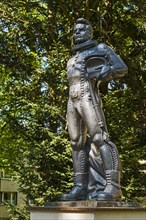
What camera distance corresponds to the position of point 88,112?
262 inches

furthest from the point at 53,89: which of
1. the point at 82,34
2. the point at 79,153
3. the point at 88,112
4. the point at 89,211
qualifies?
the point at 89,211

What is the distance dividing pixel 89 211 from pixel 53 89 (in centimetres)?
1000

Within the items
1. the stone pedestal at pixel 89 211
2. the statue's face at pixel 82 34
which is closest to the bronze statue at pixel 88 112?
the statue's face at pixel 82 34

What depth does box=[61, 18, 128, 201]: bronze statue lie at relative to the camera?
256 inches

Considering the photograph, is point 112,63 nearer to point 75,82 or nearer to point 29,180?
point 75,82

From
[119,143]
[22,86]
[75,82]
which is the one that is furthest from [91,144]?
[22,86]

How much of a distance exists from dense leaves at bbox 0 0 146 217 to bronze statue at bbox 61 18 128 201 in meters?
7.45

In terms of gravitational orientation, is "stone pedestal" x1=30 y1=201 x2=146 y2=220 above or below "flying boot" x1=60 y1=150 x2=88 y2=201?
below

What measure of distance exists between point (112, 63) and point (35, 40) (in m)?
10.1

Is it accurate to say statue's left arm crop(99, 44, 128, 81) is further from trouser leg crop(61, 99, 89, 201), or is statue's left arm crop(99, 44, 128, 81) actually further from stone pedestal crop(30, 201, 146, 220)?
stone pedestal crop(30, 201, 146, 220)

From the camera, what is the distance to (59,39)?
52.4 ft

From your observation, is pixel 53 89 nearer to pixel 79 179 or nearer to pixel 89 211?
pixel 79 179

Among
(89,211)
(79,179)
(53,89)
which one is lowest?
(89,211)

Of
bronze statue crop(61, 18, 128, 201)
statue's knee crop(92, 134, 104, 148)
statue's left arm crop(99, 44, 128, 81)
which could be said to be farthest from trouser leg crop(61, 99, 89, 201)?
statue's left arm crop(99, 44, 128, 81)
